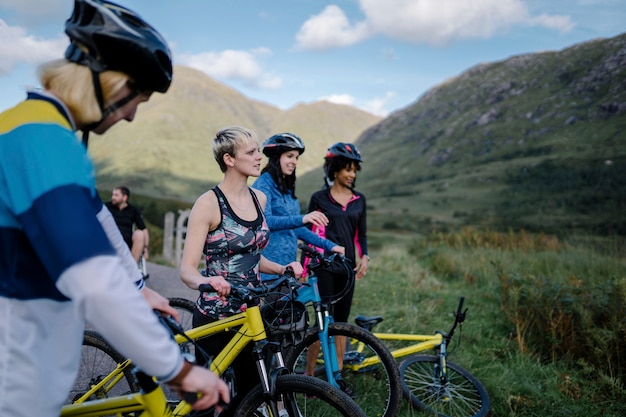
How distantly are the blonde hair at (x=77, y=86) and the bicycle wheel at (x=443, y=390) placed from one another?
3.54 meters

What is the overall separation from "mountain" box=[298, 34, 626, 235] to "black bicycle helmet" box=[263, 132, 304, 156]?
34974 mm

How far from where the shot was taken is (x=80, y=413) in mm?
1800

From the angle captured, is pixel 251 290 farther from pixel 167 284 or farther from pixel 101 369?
pixel 167 284

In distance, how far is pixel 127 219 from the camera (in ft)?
26.3

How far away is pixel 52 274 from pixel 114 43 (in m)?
0.73

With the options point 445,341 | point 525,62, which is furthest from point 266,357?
point 525,62

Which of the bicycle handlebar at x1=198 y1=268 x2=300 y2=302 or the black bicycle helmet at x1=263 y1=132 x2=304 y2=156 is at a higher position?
the black bicycle helmet at x1=263 y1=132 x2=304 y2=156

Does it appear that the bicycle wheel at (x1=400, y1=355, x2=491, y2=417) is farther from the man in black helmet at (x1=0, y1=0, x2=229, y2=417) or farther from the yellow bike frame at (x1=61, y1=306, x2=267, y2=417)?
the man in black helmet at (x1=0, y1=0, x2=229, y2=417)

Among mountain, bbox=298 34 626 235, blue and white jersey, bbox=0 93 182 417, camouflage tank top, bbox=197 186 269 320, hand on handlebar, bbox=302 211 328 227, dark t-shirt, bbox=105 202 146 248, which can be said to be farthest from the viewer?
mountain, bbox=298 34 626 235

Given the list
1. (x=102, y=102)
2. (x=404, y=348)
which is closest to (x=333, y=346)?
(x=404, y=348)

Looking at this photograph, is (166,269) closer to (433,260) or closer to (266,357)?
(433,260)

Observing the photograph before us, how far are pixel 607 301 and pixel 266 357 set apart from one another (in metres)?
5.28

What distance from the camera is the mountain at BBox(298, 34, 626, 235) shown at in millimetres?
67438

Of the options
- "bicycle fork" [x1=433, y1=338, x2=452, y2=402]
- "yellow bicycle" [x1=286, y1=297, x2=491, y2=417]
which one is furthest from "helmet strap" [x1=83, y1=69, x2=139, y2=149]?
"bicycle fork" [x1=433, y1=338, x2=452, y2=402]
